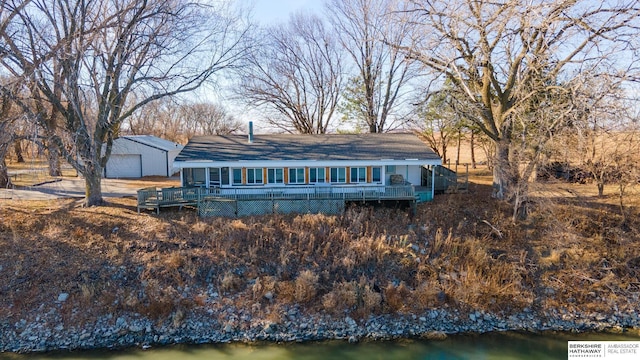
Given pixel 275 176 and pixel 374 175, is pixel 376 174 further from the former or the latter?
pixel 275 176

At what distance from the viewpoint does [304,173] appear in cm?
1598

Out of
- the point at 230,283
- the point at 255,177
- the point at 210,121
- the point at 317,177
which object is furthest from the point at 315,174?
the point at 210,121

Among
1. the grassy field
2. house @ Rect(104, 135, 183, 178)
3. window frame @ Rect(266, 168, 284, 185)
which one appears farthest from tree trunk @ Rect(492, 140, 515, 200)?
house @ Rect(104, 135, 183, 178)

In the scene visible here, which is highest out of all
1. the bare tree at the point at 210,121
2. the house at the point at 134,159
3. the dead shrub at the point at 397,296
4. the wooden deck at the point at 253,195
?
the bare tree at the point at 210,121

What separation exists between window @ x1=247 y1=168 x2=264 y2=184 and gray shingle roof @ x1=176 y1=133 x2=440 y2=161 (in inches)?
20.9

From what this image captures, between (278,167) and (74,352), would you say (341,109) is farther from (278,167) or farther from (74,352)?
(74,352)

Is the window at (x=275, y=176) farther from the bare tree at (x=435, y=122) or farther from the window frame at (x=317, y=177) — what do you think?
the bare tree at (x=435, y=122)

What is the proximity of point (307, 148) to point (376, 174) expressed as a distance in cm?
358

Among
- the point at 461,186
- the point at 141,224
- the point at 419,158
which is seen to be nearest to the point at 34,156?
the point at 141,224

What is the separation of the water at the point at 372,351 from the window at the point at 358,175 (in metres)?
7.64

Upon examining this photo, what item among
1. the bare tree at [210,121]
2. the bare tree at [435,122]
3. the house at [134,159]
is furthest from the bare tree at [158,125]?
the bare tree at [435,122]

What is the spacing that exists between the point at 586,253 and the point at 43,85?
808 inches

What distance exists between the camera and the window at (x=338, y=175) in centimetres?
1606

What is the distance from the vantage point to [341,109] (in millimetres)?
26672
